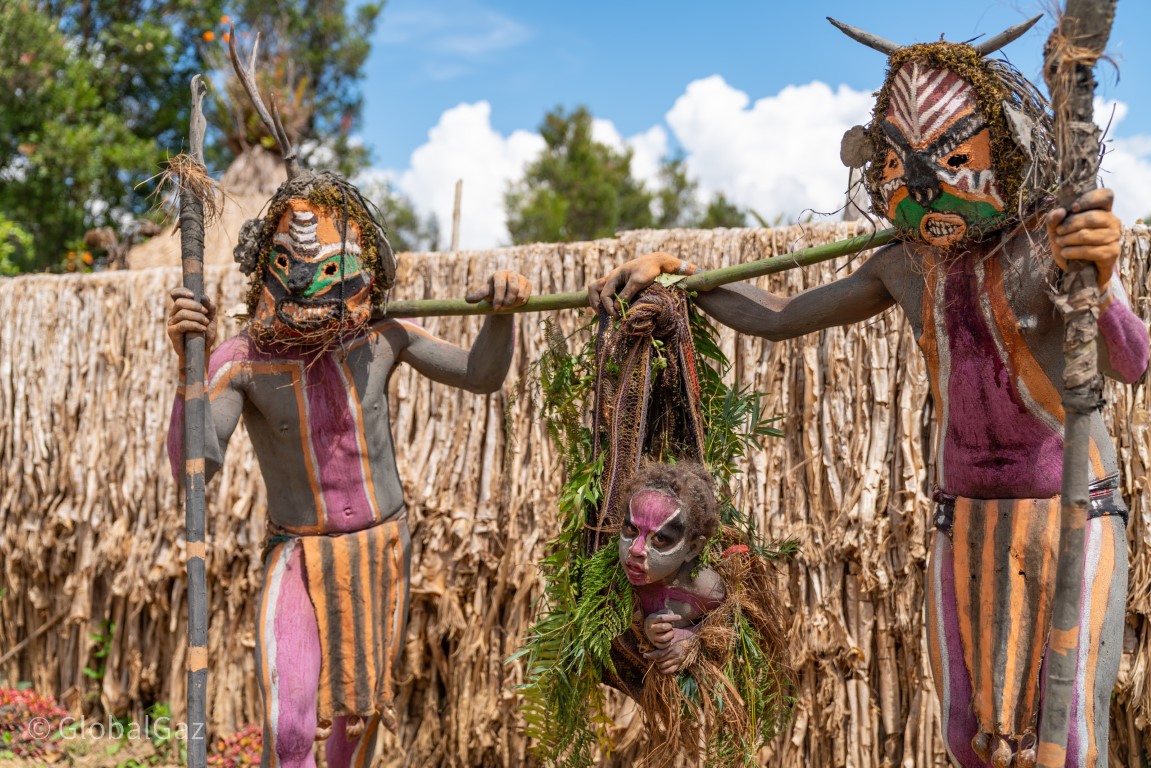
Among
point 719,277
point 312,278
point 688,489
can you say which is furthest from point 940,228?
point 312,278

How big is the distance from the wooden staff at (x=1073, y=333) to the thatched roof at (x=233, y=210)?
5662mm

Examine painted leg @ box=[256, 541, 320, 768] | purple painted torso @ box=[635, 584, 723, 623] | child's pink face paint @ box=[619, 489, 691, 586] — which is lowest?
painted leg @ box=[256, 541, 320, 768]

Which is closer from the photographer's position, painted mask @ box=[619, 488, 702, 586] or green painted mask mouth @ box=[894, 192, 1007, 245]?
green painted mask mouth @ box=[894, 192, 1007, 245]

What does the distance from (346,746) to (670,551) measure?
1.32m

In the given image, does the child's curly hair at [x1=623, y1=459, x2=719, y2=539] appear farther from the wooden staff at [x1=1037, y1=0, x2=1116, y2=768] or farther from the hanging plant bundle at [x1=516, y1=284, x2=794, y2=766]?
the wooden staff at [x1=1037, y1=0, x2=1116, y2=768]

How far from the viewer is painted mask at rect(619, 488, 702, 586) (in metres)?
2.77

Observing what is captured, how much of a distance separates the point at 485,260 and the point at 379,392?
160 cm

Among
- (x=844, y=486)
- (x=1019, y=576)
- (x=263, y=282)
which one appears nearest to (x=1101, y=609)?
(x=1019, y=576)

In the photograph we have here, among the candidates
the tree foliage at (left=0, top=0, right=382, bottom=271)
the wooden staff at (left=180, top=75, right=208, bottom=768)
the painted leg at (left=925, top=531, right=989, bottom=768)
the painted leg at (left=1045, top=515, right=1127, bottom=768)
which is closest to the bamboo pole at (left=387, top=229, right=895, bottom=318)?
the wooden staff at (left=180, top=75, right=208, bottom=768)

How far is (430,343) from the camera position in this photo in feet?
11.4

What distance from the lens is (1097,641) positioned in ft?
7.96

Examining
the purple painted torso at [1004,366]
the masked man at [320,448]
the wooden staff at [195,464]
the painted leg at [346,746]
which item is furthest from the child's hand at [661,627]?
the wooden staff at [195,464]

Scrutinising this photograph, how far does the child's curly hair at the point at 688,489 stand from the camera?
2.82 metres

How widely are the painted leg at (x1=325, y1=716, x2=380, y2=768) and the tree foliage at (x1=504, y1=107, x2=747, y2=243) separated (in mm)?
11145
